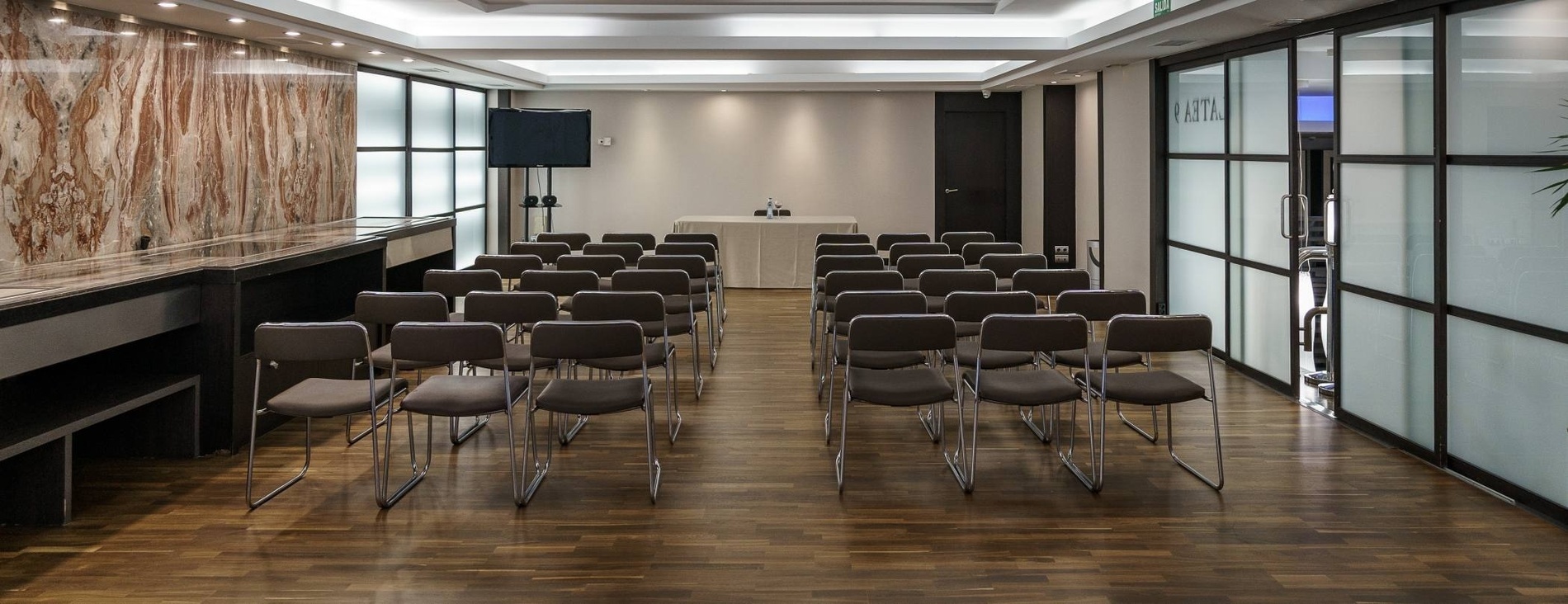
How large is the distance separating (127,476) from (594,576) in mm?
2807

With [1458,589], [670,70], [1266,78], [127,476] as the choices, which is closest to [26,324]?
[127,476]

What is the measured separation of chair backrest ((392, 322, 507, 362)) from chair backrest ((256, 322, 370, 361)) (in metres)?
0.18

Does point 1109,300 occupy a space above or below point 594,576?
above

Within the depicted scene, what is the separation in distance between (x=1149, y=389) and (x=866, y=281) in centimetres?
251

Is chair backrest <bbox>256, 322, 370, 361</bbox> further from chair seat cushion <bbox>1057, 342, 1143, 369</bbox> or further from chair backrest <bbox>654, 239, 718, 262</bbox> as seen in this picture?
chair backrest <bbox>654, 239, 718, 262</bbox>

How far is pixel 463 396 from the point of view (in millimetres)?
4973

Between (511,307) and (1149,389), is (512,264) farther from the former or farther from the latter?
(1149,389)

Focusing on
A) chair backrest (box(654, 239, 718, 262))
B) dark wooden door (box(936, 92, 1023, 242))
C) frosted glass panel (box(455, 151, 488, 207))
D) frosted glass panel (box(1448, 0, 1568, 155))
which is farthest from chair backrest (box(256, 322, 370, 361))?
dark wooden door (box(936, 92, 1023, 242))

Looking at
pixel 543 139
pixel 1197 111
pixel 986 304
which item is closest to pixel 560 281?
pixel 986 304

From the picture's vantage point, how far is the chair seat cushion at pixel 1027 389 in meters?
5.04

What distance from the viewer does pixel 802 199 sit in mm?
15953

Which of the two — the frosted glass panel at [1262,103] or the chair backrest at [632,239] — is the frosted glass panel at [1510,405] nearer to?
the frosted glass panel at [1262,103]

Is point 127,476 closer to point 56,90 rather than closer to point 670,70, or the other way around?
point 56,90

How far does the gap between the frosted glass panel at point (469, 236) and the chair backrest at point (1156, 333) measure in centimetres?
1028
